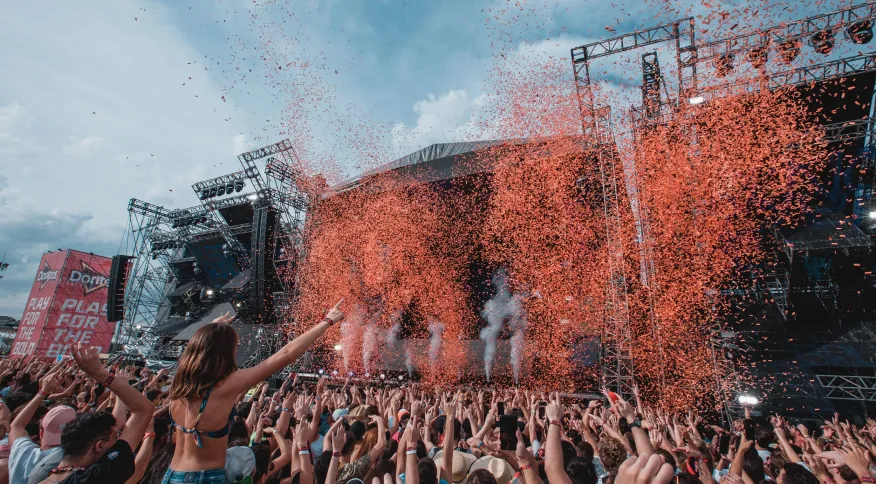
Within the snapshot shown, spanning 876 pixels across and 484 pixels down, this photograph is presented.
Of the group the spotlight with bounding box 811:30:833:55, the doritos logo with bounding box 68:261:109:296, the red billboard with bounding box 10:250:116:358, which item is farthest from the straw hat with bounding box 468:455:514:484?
the doritos logo with bounding box 68:261:109:296

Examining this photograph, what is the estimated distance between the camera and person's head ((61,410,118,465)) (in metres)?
1.97

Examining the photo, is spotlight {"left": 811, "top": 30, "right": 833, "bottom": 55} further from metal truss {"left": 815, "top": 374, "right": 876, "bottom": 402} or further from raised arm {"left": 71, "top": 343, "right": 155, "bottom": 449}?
raised arm {"left": 71, "top": 343, "right": 155, "bottom": 449}

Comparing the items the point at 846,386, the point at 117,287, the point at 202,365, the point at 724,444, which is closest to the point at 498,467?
the point at 202,365

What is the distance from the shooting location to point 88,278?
989 inches

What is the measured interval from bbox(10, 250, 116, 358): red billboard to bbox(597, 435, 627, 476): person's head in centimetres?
2829

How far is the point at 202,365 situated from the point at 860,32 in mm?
15866

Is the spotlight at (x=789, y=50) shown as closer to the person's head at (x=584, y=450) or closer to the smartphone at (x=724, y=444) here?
the smartphone at (x=724, y=444)

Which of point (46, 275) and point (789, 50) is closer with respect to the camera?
point (789, 50)

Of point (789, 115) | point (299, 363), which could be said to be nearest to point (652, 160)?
point (789, 115)

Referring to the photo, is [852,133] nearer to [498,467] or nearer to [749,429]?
[749,429]

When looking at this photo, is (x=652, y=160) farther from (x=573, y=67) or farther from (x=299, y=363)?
(x=299, y=363)

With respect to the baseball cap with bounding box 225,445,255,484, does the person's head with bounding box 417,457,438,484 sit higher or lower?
lower

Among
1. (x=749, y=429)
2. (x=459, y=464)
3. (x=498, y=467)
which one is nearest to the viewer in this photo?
(x=498, y=467)

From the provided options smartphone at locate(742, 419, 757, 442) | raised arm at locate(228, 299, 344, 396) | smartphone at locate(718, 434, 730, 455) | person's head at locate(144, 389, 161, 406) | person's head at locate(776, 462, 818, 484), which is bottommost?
smartphone at locate(718, 434, 730, 455)
